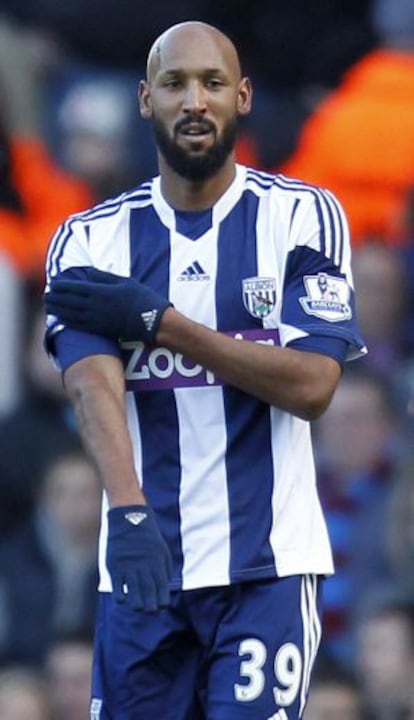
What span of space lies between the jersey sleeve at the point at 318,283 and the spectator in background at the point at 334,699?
2.02 metres

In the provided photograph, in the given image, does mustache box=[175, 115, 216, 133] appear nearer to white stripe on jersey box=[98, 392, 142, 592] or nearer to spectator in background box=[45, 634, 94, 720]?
white stripe on jersey box=[98, 392, 142, 592]

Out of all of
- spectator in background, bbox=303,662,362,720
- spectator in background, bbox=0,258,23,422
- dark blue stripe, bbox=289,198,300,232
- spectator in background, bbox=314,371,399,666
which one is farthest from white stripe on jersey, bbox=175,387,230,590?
spectator in background, bbox=0,258,23,422

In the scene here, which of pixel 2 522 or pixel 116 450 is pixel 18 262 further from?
pixel 116 450

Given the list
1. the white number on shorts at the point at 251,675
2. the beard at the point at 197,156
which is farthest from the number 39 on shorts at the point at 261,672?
the beard at the point at 197,156

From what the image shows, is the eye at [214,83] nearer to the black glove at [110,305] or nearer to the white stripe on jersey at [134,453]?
the black glove at [110,305]

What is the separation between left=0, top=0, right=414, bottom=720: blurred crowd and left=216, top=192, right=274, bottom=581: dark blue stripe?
1.96 metres

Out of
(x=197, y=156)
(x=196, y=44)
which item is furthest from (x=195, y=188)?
(x=196, y=44)

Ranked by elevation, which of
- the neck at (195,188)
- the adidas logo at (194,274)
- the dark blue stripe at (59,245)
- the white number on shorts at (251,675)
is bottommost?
the white number on shorts at (251,675)

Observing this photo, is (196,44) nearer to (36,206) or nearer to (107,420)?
(107,420)

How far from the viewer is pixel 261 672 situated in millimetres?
5062

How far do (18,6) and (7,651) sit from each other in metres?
2.98

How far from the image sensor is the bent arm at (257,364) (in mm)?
4992

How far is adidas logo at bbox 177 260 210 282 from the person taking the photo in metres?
5.16

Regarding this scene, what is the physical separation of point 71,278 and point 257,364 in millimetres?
505
